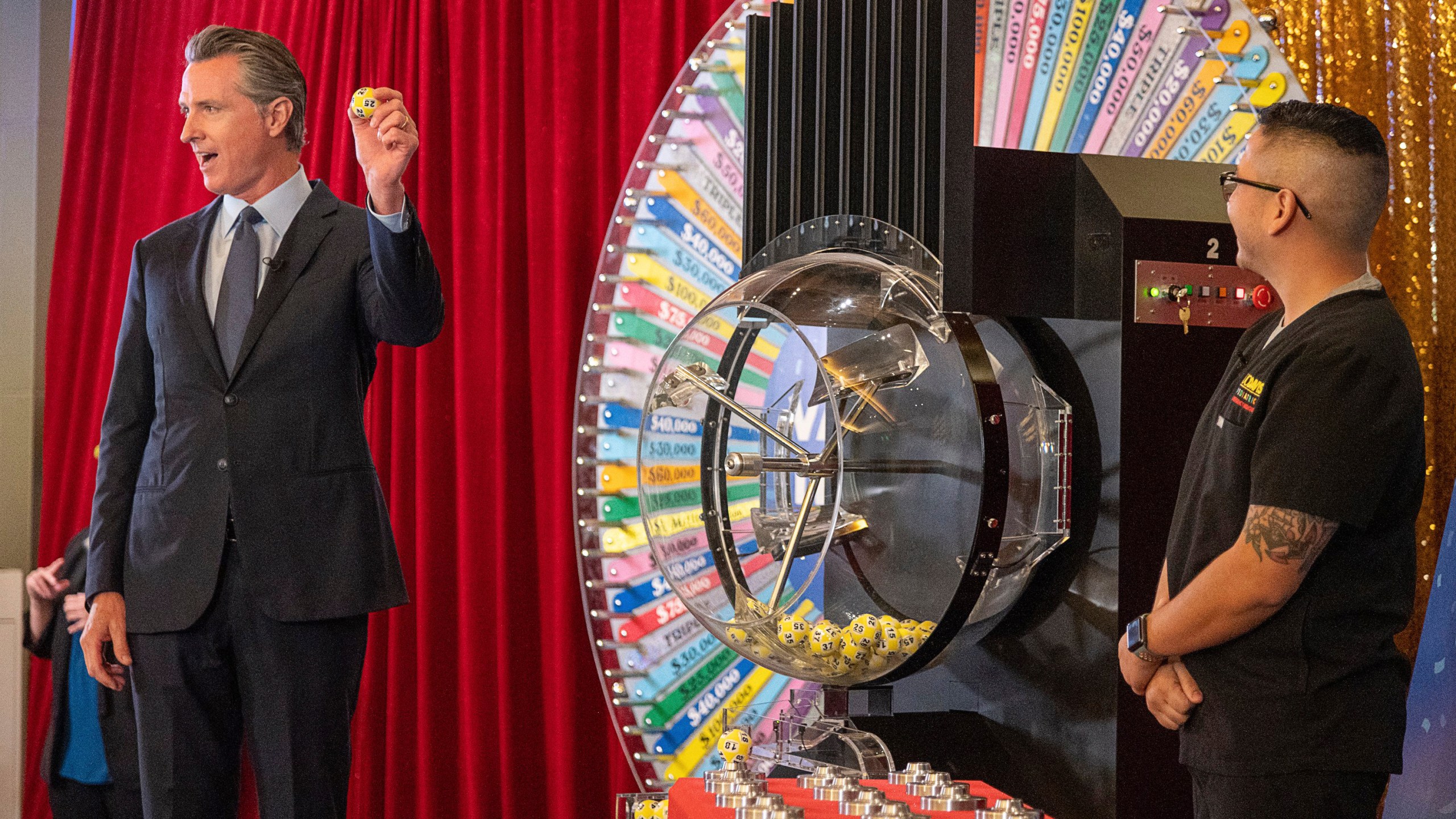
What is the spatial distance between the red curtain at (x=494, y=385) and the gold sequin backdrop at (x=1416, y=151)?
1.49 m

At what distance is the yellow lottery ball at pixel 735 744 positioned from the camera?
89.9 inches

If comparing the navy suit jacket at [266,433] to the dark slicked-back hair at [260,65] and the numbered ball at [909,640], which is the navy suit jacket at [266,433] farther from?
the numbered ball at [909,640]

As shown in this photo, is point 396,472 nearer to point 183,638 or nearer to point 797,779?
point 183,638

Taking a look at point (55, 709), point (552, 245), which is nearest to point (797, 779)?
point (552, 245)

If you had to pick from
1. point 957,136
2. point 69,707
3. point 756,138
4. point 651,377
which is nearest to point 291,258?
point 651,377

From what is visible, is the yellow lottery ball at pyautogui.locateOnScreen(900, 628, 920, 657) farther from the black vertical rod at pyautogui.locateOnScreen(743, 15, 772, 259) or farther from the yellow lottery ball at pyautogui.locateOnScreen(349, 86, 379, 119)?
the yellow lottery ball at pyautogui.locateOnScreen(349, 86, 379, 119)

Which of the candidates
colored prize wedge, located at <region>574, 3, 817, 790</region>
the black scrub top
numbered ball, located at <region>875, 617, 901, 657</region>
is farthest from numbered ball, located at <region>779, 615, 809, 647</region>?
the black scrub top

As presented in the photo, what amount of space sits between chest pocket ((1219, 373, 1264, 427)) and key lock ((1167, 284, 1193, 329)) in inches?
13.3

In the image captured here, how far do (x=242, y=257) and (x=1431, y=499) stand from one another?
2.36 m

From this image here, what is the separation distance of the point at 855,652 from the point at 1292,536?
86 centimetres

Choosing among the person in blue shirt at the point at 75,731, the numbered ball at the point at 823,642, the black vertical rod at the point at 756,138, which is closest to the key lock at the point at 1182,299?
the numbered ball at the point at 823,642

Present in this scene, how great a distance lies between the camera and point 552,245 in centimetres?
358

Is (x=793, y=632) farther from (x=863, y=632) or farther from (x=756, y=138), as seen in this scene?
(x=756, y=138)

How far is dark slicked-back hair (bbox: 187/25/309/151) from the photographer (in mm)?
2256
